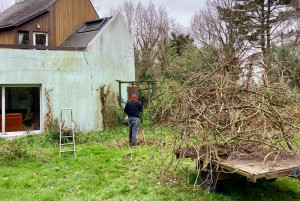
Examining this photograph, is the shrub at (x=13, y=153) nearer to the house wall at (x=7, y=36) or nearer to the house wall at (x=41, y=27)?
the house wall at (x=41, y=27)

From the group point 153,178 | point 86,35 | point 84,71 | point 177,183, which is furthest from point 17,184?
point 86,35

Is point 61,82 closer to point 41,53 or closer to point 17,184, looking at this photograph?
point 41,53

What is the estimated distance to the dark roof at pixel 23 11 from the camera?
45.5 feet

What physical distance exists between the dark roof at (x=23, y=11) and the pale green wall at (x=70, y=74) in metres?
4.79

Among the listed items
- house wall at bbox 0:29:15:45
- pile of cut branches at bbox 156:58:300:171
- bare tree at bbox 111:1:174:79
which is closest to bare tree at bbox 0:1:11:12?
bare tree at bbox 111:1:174:79

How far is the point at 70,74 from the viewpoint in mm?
10555

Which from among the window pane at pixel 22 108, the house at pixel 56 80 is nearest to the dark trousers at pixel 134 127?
the house at pixel 56 80

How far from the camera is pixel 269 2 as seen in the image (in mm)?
20375

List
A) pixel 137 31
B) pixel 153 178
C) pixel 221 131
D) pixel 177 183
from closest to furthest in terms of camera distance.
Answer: pixel 221 131 → pixel 177 183 → pixel 153 178 → pixel 137 31

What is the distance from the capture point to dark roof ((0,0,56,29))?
1386 centimetres

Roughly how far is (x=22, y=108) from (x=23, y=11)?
9383 mm

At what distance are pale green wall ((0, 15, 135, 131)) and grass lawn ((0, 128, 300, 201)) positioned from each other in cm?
289

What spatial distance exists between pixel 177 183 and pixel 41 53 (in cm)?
805

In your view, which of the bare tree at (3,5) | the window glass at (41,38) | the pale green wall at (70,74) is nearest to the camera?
the pale green wall at (70,74)
